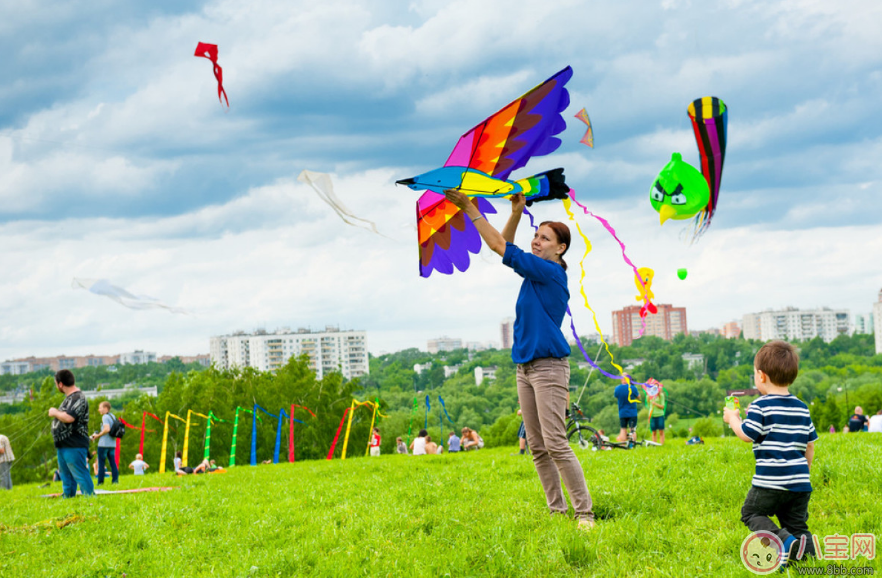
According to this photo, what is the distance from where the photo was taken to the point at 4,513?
25.4 ft

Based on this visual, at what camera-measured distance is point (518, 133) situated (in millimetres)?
5598

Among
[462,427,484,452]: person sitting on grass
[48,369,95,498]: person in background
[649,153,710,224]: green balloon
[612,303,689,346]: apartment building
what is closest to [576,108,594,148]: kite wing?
[649,153,710,224]: green balloon

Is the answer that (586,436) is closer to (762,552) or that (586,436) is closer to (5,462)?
(762,552)

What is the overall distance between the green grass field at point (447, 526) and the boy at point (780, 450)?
0.28 meters

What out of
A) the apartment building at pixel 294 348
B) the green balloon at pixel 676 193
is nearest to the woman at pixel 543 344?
the green balloon at pixel 676 193

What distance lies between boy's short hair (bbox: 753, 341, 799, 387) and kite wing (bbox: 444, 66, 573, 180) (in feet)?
8.47

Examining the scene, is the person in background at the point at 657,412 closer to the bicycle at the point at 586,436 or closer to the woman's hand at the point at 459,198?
the bicycle at the point at 586,436

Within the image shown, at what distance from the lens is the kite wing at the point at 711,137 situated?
1259 centimetres

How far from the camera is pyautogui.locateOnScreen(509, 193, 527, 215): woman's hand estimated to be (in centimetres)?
498

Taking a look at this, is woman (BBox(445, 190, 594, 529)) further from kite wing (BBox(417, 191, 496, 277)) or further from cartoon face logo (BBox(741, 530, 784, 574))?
kite wing (BBox(417, 191, 496, 277))

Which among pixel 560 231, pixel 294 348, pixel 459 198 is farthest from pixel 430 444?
pixel 294 348

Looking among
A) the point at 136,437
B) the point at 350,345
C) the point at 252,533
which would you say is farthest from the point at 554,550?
the point at 350,345

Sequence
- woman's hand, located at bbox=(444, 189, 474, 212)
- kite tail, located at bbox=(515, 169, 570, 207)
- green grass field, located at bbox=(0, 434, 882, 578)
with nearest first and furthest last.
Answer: green grass field, located at bbox=(0, 434, 882, 578), woman's hand, located at bbox=(444, 189, 474, 212), kite tail, located at bbox=(515, 169, 570, 207)

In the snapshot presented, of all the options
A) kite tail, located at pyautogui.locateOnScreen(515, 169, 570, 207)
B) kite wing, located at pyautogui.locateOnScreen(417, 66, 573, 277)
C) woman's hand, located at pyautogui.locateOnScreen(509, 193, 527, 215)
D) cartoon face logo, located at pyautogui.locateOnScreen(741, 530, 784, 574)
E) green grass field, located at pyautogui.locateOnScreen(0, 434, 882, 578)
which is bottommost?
green grass field, located at pyautogui.locateOnScreen(0, 434, 882, 578)
